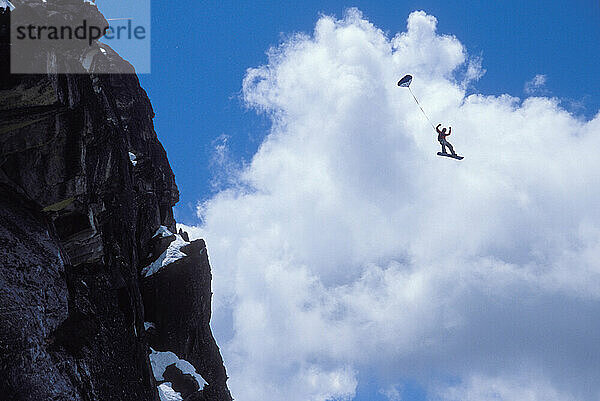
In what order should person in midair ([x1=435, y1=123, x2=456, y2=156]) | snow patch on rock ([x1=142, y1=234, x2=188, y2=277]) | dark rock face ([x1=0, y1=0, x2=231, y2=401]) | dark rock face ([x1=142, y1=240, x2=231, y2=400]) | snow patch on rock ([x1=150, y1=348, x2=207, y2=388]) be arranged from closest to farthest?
dark rock face ([x1=0, y1=0, x2=231, y2=401]) < snow patch on rock ([x1=150, y1=348, x2=207, y2=388]) < dark rock face ([x1=142, y1=240, x2=231, y2=400]) < snow patch on rock ([x1=142, y1=234, x2=188, y2=277]) < person in midair ([x1=435, y1=123, x2=456, y2=156])

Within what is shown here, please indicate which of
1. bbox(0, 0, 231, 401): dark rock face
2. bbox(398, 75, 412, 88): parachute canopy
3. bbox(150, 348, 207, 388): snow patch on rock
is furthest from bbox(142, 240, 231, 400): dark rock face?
bbox(398, 75, 412, 88): parachute canopy

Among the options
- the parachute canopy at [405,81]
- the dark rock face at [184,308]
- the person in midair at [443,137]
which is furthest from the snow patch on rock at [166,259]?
the person in midair at [443,137]

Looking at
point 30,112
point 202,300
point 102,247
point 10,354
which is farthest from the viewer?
A: point 202,300

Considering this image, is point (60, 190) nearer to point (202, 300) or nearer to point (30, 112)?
point (30, 112)

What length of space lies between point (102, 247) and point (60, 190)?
359 centimetres

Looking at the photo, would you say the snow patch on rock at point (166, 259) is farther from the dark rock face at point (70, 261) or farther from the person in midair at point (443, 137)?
the person in midair at point (443, 137)

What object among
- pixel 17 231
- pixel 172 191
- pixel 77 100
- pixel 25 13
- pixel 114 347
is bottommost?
pixel 114 347

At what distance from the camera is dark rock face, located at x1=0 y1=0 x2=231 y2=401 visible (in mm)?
13766

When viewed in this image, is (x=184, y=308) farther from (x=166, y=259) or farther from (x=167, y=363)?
(x=167, y=363)

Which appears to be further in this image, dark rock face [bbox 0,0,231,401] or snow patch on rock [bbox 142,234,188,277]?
snow patch on rock [bbox 142,234,188,277]

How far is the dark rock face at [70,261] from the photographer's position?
13.8 meters

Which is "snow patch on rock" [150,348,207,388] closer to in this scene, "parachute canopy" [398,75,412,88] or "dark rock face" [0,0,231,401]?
"dark rock face" [0,0,231,401]

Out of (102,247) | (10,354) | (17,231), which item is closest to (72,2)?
(102,247)

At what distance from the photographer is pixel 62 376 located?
13914 millimetres
